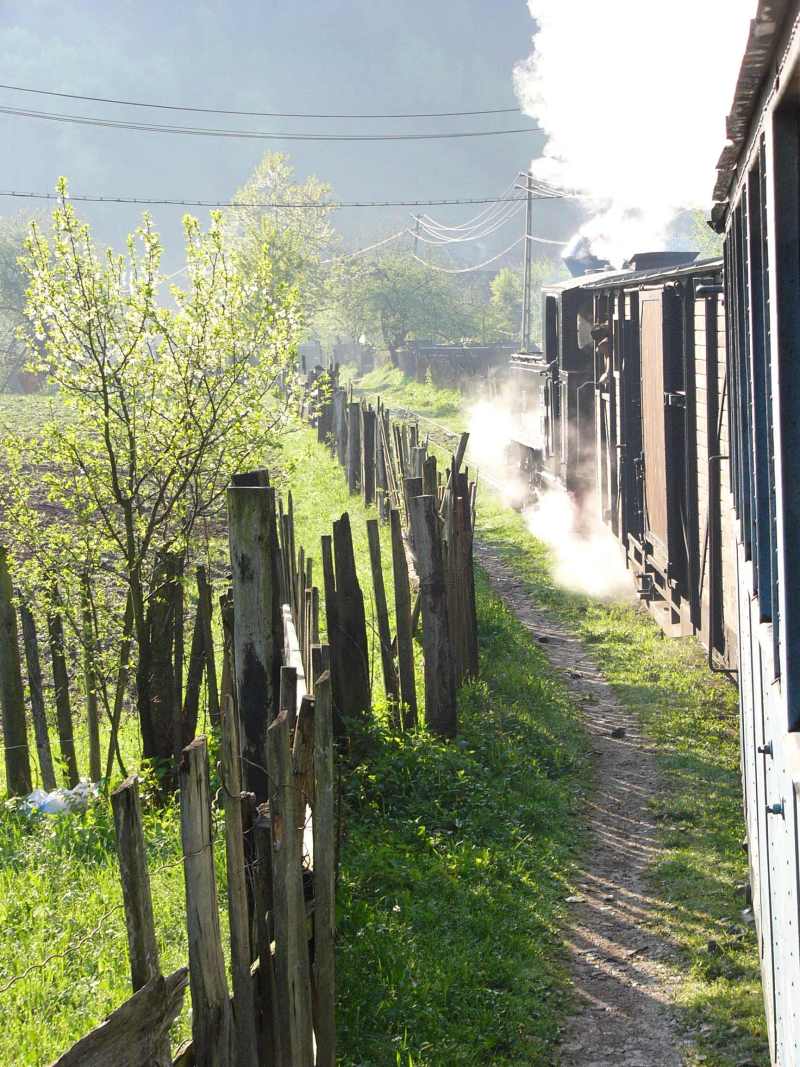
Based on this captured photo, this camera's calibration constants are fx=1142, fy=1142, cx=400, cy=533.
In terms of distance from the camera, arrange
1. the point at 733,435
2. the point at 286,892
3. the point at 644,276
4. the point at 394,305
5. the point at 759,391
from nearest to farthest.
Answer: the point at 286,892, the point at 759,391, the point at 733,435, the point at 644,276, the point at 394,305

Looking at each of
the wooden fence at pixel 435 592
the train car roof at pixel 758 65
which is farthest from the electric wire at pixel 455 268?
the train car roof at pixel 758 65

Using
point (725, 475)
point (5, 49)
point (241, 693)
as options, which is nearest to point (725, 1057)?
point (241, 693)

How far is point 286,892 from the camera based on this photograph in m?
3.35

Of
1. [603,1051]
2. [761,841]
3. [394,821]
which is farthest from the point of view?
[394,821]

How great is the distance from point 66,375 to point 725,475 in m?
4.36

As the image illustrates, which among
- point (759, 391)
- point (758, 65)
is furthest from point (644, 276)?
point (758, 65)

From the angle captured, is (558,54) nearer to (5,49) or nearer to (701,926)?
(701,926)

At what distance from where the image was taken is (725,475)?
7598 mm

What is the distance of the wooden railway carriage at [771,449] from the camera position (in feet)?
7.66

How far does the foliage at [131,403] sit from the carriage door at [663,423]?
3188 millimetres

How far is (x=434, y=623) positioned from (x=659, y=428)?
130 inches

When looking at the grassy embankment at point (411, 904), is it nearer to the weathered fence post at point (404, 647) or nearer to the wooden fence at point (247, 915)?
the weathered fence post at point (404, 647)

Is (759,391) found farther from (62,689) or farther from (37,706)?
(37,706)

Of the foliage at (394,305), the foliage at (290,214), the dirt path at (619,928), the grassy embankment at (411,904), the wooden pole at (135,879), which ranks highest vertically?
the foliage at (290,214)
